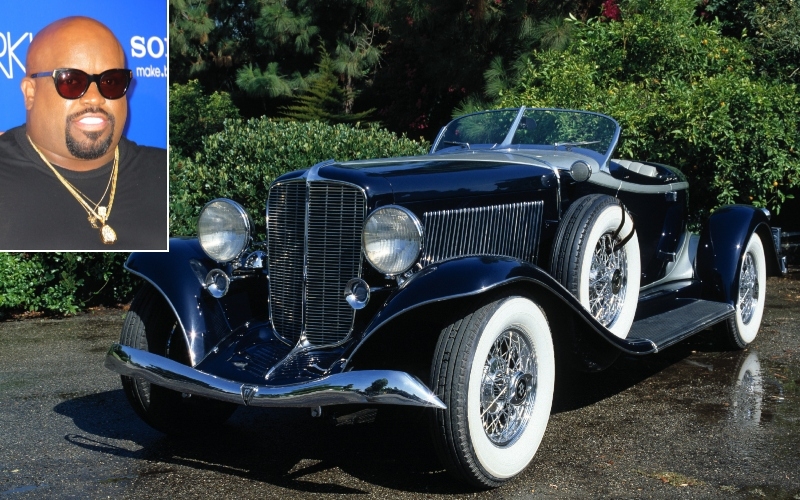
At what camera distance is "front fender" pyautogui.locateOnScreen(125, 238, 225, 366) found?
14.4ft

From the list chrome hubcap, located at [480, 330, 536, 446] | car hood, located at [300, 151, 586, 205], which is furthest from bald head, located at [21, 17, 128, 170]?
chrome hubcap, located at [480, 330, 536, 446]

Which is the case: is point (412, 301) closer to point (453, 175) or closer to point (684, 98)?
point (453, 175)

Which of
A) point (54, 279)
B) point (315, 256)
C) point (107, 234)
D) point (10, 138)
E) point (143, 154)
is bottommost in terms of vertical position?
point (54, 279)

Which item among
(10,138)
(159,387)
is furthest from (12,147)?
(159,387)

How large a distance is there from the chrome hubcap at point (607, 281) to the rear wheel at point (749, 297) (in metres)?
1.46

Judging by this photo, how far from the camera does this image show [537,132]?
5.95 metres

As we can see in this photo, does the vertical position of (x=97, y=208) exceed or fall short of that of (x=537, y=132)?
it falls short

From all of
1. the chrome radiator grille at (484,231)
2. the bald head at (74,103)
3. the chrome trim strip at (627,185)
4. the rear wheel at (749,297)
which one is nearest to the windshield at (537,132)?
the chrome trim strip at (627,185)

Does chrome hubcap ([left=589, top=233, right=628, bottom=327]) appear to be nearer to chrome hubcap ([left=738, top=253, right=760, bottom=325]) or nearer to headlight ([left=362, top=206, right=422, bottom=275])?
headlight ([left=362, top=206, right=422, bottom=275])

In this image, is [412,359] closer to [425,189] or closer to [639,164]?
[425,189]

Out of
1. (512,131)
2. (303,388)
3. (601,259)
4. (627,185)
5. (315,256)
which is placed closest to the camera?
(303,388)

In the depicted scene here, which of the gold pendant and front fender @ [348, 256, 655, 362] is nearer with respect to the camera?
front fender @ [348, 256, 655, 362]

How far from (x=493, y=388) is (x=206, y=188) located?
17.8 ft

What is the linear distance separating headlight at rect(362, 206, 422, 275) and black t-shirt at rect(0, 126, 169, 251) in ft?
13.1
